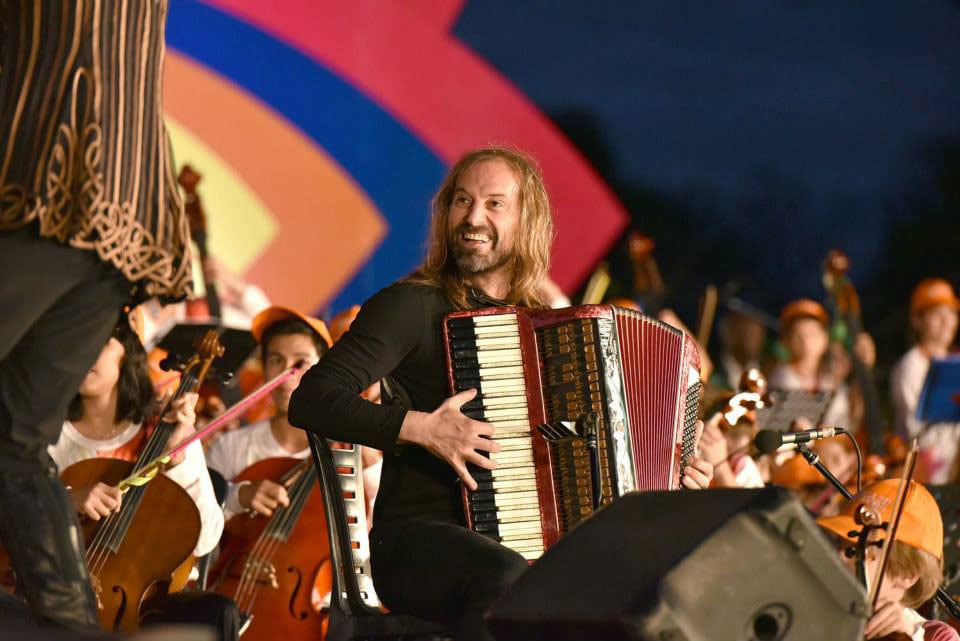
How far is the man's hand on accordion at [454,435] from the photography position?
3.15 metres

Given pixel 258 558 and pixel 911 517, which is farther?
pixel 258 558

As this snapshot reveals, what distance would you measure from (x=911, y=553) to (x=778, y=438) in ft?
2.20

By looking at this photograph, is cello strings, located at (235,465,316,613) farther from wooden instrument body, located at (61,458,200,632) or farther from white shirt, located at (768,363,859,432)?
white shirt, located at (768,363,859,432)

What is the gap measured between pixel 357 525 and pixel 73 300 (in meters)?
1.04

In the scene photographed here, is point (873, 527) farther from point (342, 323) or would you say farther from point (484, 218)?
point (342, 323)

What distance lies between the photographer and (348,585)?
3.29 metres

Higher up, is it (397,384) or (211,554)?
(397,384)

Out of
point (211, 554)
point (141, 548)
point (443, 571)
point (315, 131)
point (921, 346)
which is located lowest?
point (211, 554)

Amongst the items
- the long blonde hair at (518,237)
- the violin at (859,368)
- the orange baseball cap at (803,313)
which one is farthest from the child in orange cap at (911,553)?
the orange baseball cap at (803,313)

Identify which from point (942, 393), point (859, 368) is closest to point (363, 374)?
point (942, 393)

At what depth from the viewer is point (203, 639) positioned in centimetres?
195

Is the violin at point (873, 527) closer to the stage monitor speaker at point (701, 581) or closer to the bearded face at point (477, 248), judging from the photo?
the stage monitor speaker at point (701, 581)

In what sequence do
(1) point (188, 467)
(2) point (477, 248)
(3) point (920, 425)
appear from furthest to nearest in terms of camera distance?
1. (3) point (920, 425)
2. (1) point (188, 467)
3. (2) point (477, 248)

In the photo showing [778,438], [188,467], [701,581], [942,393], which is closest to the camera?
[701,581]
